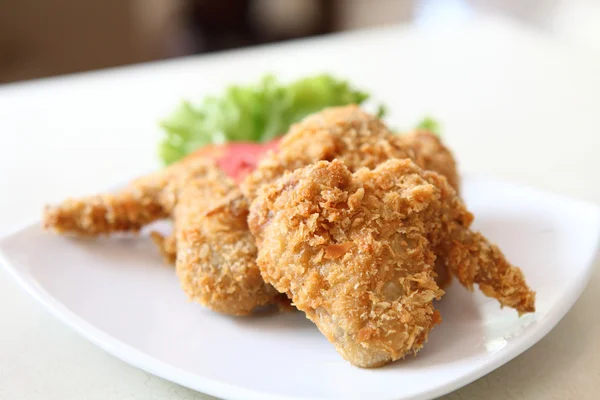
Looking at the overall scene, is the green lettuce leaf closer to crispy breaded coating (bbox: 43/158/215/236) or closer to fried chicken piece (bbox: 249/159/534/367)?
crispy breaded coating (bbox: 43/158/215/236)

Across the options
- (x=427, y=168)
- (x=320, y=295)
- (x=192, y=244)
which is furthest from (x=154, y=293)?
(x=427, y=168)

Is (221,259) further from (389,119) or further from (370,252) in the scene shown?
(389,119)

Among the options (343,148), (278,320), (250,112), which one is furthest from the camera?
(250,112)

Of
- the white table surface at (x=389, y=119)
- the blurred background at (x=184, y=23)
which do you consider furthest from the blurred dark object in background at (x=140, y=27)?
the white table surface at (x=389, y=119)

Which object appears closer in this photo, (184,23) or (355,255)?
(355,255)

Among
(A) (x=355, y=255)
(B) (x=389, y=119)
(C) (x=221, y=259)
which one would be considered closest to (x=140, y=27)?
(B) (x=389, y=119)

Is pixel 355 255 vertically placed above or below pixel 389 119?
above

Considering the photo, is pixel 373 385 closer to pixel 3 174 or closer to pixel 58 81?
pixel 3 174
